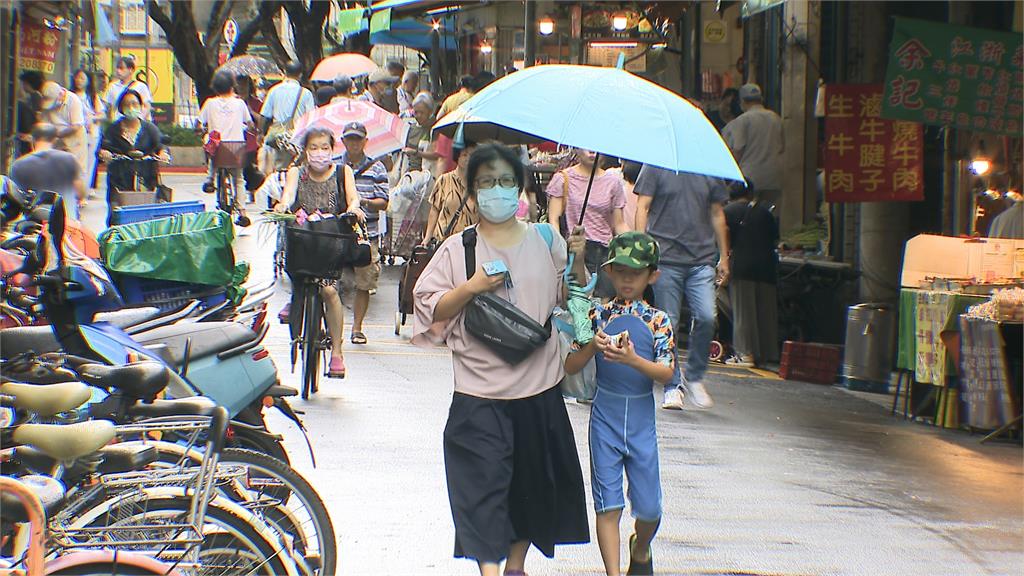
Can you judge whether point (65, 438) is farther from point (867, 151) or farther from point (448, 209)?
point (867, 151)

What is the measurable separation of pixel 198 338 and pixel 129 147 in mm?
12895

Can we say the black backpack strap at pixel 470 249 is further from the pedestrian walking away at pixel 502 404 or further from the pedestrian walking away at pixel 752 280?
the pedestrian walking away at pixel 752 280

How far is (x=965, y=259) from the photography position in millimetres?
10234

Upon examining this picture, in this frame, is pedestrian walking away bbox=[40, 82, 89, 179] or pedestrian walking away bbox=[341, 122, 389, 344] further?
pedestrian walking away bbox=[40, 82, 89, 179]

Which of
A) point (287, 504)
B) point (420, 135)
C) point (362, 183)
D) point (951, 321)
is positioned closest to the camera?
point (287, 504)

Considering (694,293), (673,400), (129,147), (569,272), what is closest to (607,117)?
(569,272)

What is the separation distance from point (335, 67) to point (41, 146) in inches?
320

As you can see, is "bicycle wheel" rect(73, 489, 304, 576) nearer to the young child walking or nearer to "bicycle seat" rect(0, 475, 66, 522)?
"bicycle seat" rect(0, 475, 66, 522)

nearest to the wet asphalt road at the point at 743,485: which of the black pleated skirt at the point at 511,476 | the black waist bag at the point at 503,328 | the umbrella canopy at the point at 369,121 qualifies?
the black pleated skirt at the point at 511,476

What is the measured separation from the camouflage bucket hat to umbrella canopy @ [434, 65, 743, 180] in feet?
1.21

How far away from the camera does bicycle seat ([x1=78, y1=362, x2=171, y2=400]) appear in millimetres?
3994

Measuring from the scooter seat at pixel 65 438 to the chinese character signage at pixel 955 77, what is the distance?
8645 millimetres

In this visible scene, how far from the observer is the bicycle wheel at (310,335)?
9070 mm

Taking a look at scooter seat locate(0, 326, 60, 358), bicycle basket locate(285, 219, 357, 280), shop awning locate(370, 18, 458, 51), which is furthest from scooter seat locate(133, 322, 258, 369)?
shop awning locate(370, 18, 458, 51)
